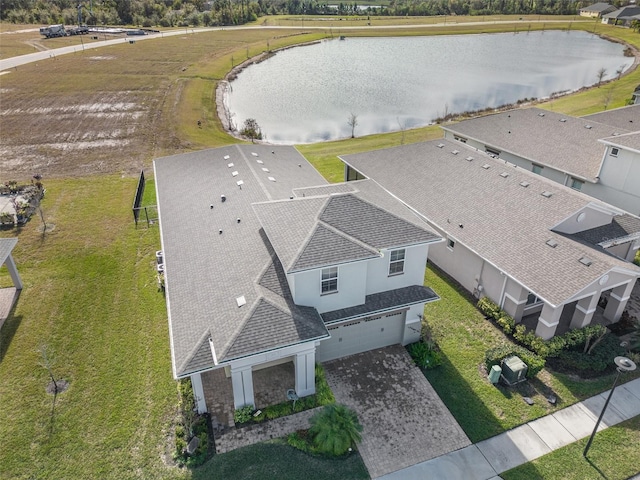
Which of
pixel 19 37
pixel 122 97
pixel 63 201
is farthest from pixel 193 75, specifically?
pixel 19 37

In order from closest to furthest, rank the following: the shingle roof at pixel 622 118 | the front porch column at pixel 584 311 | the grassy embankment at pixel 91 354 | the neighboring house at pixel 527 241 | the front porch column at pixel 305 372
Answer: the grassy embankment at pixel 91 354 < the front porch column at pixel 305 372 < the neighboring house at pixel 527 241 < the front porch column at pixel 584 311 < the shingle roof at pixel 622 118

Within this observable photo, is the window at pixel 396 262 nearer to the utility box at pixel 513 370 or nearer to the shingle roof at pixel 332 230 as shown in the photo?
the shingle roof at pixel 332 230

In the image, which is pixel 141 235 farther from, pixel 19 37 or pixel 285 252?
pixel 19 37

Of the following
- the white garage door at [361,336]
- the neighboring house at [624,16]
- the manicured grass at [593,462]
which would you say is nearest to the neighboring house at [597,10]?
the neighboring house at [624,16]

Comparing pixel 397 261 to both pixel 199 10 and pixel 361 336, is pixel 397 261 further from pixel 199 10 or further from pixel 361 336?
pixel 199 10

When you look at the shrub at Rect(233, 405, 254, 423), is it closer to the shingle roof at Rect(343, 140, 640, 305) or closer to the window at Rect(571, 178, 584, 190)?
the shingle roof at Rect(343, 140, 640, 305)

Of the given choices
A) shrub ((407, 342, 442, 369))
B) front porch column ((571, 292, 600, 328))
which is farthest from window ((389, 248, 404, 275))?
front porch column ((571, 292, 600, 328))

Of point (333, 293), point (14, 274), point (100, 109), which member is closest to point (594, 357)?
point (333, 293)
